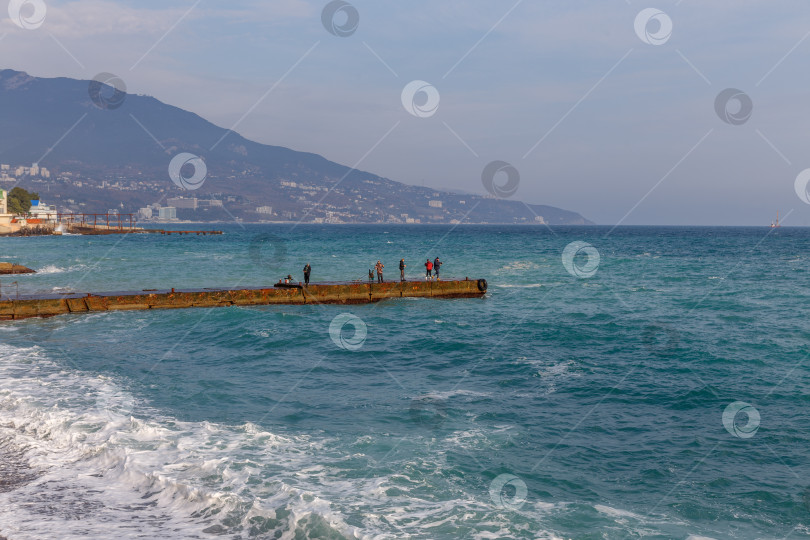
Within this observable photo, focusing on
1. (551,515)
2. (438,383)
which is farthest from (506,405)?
(551,515)

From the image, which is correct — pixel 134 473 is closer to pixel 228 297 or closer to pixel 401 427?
pixel 401 427

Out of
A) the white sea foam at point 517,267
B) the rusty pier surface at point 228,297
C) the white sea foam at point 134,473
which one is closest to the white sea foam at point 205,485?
the white sea foam at point 134,473

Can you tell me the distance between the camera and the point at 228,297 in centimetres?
3984

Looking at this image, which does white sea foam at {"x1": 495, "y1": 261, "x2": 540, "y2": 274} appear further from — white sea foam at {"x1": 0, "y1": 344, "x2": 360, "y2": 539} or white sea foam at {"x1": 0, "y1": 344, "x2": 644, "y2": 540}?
white sea foam at {"x1": 0, "y1": 344, "x2": 360, "y2": 539}

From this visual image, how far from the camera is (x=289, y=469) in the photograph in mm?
13875

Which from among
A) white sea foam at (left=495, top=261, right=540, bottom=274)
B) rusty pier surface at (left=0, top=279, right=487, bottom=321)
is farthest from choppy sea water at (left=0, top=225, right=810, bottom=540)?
white sea foam at (left=495, top=261, right=540, bottom=274)

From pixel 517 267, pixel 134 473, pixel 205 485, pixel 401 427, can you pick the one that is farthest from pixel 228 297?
pixel 517 267

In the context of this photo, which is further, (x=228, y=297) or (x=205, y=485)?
(x=228, y=297)

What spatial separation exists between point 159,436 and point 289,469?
13.7ft

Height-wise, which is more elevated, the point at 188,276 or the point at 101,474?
the point at 188,276

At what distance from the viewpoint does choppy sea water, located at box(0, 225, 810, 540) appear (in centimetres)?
1177

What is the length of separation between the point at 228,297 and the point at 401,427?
25.8 meters

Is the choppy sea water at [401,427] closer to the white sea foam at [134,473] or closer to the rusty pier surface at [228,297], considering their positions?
the white sea foam at [134,473]

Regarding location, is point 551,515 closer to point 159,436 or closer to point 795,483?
point 795,483
